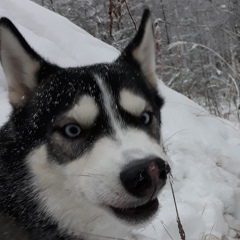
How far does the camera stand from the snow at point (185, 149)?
10.4 ft

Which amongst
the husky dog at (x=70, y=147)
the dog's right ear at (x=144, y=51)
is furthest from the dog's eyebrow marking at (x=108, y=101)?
the dog's right ear at (x=144, y=51)

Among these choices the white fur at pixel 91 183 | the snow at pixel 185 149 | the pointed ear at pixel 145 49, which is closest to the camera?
the white fur at pixel 91 183

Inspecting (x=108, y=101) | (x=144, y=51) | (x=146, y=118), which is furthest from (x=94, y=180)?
(x=144, y=51)

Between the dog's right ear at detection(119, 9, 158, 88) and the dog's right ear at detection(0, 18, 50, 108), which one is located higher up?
the dog's right ear at detection(0, 18, 50, 108)

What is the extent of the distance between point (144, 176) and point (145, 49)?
1165 millimetres

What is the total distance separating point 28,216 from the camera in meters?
2.27

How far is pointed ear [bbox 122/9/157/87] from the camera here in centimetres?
257

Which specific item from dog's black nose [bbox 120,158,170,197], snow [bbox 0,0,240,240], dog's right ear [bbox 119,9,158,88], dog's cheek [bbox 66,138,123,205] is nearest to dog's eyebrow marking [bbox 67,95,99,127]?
dog's cheek [bbox 66,138,123,205]

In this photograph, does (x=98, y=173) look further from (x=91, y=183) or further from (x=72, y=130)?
(x=72, y=130)

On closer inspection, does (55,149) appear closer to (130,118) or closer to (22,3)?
(130,118)

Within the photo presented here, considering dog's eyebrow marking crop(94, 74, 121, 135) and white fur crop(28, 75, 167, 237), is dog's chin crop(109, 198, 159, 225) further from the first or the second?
dog's eyebrow marking crop(94, 74, 121, 135)

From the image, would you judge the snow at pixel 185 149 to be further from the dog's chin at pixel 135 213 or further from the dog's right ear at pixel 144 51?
the dog's chin at pixel 135 213

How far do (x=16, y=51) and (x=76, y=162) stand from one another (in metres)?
0.70

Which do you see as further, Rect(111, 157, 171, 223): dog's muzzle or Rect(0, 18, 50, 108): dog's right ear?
Rect(0, 18, 50, 108): dog's right ear
